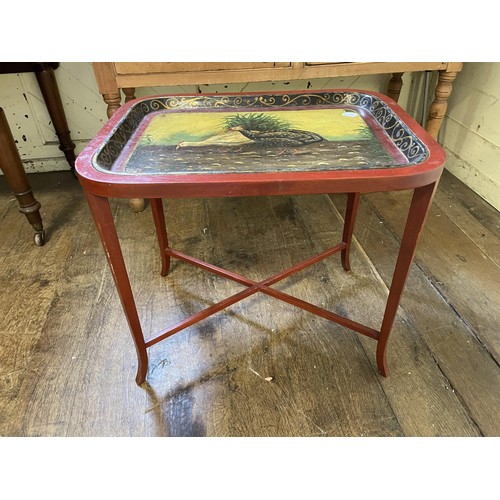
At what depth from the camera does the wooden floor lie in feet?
2.84

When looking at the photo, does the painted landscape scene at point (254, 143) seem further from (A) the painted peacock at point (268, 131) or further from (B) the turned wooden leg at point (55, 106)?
(B) the turned wooden leg at point (55, 106)

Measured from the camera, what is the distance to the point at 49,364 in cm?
99

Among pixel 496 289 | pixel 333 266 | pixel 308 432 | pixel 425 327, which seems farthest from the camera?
pixel 333 266

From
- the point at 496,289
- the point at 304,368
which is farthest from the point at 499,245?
the point at 304,368

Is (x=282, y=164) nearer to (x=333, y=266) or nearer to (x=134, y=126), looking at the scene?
(x=134, y=126)

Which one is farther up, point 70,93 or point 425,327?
point 70,93

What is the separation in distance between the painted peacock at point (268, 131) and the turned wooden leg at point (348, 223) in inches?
13.7

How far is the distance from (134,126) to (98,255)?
64 centimetres

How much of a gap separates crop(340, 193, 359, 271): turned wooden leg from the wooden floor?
4 centimetres

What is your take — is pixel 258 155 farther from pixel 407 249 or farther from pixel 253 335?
pixel 253 335

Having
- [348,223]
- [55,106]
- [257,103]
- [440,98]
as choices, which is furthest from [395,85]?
[55,106]

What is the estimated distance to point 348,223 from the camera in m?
1.19

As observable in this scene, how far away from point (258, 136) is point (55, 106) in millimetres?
1346

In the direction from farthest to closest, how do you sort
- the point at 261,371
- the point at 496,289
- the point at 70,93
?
the point at 70,93, the point at 496,289, the point at 261,371
